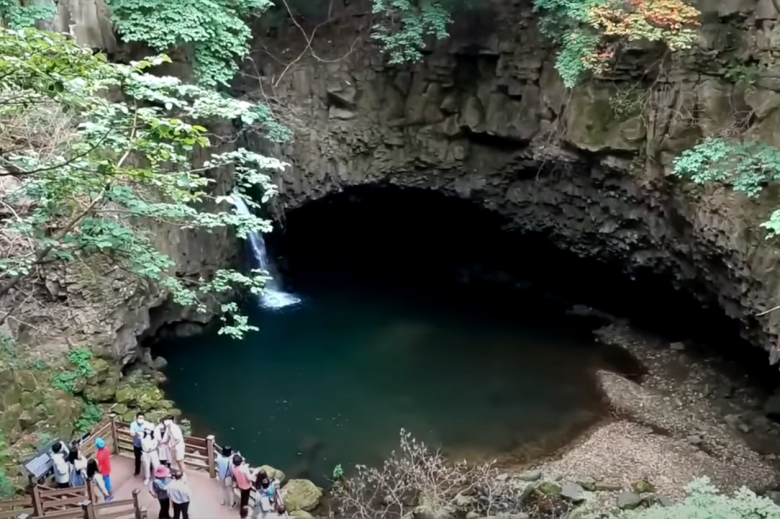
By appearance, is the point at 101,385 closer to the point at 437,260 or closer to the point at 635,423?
the point at 635,423

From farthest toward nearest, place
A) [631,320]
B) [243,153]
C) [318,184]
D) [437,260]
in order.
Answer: [437,260]
[318,184]
[631,320]
[243,153]

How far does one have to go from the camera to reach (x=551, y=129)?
2005 centimetres

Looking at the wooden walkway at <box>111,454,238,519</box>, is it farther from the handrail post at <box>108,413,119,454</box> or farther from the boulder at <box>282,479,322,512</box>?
the boulder at <box>282,479,322,512</box>

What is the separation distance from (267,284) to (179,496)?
Result: 549 inches

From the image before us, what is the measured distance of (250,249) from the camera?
23766mm

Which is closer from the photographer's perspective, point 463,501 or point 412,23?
point 463,501

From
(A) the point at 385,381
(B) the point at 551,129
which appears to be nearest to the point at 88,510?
(A) the point at 385,381

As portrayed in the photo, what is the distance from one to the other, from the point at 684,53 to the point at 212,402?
1398 cm

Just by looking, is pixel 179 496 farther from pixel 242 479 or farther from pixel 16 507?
pixel 16 507

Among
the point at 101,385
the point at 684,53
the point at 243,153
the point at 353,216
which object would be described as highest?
the point at 684,53

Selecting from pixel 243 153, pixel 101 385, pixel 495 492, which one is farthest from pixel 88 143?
pixel 495 492

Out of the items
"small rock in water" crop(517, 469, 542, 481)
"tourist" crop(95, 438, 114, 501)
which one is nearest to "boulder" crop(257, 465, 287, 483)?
"tourist" crop(95, 438, 114, 501)

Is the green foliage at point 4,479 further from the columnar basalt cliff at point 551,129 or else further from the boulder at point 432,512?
the columnar basalt cliff at point 551,129

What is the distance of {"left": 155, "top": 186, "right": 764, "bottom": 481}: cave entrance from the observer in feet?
55.2
